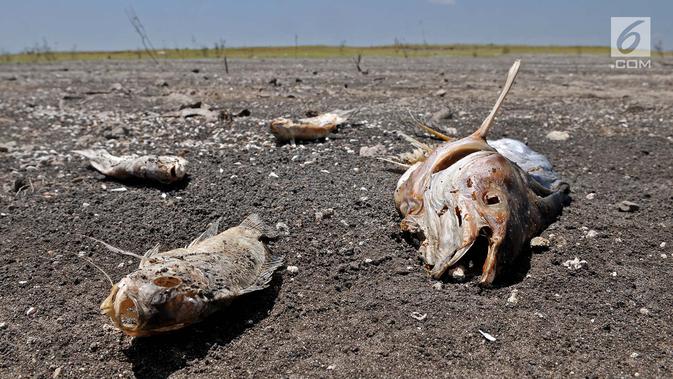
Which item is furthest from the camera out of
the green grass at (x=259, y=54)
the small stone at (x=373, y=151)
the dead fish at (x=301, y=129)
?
the green grass at (x=259, y=54)

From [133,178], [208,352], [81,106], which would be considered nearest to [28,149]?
[133,178]

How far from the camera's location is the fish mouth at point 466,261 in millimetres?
3820

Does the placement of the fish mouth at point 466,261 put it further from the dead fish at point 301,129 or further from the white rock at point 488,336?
the dead fish at point 301,129

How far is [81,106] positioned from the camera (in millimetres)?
10758

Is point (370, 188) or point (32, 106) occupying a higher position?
point (32, 106)

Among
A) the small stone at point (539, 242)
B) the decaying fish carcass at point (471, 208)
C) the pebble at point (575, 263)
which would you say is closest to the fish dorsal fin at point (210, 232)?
the decaying fish carcass at point (471, 208)

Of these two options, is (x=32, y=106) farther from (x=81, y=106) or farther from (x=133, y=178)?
(x=133, y=178)

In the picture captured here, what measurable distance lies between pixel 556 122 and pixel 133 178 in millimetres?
6458

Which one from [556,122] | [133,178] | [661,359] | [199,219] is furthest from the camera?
[556,122]

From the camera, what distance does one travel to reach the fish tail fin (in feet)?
14.8

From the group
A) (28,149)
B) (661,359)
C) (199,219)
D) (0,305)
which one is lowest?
(661,359)

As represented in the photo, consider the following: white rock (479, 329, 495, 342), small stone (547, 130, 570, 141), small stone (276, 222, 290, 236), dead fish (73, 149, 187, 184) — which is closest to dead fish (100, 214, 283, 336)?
small stone (276, 222, 290, 236)

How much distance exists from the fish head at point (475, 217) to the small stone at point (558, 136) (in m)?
3.81

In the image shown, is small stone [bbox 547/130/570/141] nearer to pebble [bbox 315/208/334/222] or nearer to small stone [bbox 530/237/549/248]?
small stone [bbox 530/237/549/248]
